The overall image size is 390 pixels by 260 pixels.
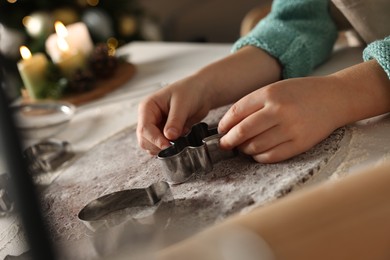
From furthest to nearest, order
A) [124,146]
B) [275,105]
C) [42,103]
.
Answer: [42,103], [124,146], [275,105]

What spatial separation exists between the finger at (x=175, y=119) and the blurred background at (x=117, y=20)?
0.63 meters

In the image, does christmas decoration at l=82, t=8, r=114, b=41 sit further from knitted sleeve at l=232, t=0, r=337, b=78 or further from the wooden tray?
knitted sleeve at l=232, t=0, r=337, b=78

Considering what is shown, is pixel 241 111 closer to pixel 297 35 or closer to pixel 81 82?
pixel 297 35

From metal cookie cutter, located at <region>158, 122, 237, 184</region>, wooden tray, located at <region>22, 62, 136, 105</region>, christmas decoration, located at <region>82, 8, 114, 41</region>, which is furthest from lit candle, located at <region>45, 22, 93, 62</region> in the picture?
metal cookie cutter, located at <region>158, 122, 237, 184</region>

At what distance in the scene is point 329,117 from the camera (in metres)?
0.51

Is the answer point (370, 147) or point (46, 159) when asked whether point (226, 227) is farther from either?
point (46, 159)

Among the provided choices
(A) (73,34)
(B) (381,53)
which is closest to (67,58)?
(A) (73,34)

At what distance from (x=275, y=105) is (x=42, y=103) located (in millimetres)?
694

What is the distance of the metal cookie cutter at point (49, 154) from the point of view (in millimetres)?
722

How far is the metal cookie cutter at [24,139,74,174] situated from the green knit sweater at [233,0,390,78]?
0.31 m

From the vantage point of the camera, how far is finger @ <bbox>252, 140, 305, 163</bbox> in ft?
1.64

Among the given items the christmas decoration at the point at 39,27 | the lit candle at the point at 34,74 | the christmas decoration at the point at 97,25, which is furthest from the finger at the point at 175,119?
the christmas decoration at the point at 97,25

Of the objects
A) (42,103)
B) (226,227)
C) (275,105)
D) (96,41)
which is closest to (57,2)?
(96,41)

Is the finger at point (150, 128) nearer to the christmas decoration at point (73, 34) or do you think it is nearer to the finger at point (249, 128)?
the finger at point (249, 128)
